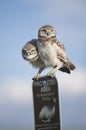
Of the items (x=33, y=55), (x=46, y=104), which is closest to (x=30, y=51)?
(x=33, y=55)

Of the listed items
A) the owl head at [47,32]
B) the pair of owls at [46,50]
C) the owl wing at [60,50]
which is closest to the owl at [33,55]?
the pair of owls at [46,50]

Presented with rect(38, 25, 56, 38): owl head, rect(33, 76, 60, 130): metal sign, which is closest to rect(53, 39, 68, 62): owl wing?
rect(38, 25, 56, 38): owl head

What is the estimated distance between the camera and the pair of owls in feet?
20.2

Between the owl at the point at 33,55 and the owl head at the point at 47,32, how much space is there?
172 mm

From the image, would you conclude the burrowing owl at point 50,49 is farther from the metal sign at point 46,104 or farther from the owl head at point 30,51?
the metal sign at point 46,104

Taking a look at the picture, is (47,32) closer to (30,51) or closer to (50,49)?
(50,49)

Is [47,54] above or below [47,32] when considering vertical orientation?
below

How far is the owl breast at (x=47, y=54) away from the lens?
6176mm

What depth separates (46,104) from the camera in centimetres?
502

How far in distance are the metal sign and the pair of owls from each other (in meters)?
0.95

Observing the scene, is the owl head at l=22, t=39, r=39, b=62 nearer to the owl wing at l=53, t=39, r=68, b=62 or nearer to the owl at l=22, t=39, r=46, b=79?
the owl at l=22, t=39, r=46, b=79

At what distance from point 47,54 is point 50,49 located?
0.36 feet

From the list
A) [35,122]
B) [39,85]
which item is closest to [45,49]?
[39,85]

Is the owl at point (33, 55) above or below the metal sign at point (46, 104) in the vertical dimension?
above
